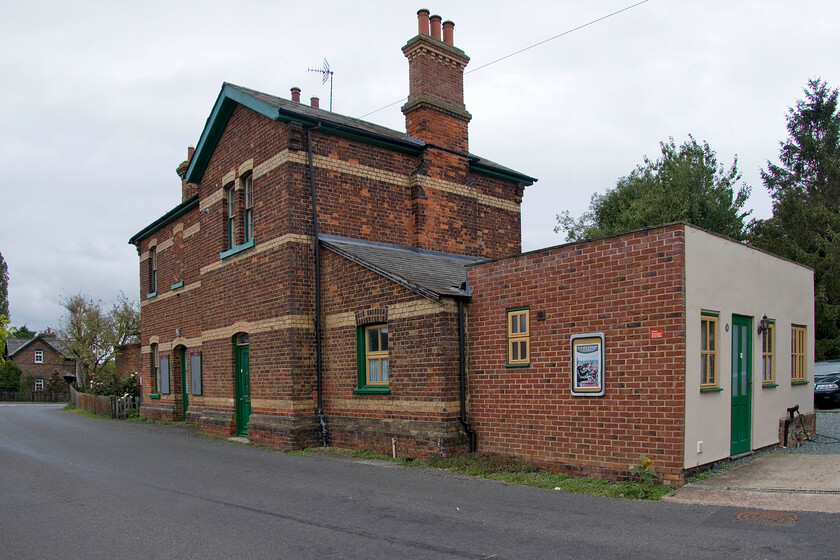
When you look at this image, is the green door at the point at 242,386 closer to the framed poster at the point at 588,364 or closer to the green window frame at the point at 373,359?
the green window frame at the point at 373,359

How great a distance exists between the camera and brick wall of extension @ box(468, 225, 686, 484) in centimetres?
903

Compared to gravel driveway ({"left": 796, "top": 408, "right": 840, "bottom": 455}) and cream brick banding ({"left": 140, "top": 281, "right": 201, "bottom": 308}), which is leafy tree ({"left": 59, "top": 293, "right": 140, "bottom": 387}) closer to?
cream brick banding ({"left": 140, "top": 281, "right": 201, "bottom": 308})

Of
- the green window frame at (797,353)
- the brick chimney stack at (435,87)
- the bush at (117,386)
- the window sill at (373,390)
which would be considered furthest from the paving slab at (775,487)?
the bush at (117,386)

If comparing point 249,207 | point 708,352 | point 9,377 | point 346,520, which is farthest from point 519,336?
point 9,377

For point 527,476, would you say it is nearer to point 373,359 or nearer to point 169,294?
point 373,359

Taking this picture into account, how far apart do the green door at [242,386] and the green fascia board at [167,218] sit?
623 centimetres

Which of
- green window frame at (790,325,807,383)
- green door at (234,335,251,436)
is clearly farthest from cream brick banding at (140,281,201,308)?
green window frame at (790,325,807,383)

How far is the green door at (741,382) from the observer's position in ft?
34.2

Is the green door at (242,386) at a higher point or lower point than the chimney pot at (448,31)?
lower

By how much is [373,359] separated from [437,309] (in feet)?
7.77

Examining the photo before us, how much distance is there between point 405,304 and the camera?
12234mm

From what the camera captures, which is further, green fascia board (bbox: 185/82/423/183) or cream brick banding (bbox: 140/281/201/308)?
cream brick banding (bbox: 140/281/201/308)

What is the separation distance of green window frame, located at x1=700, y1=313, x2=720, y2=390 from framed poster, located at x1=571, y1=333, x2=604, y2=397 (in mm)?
1387

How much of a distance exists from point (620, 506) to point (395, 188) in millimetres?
9899
